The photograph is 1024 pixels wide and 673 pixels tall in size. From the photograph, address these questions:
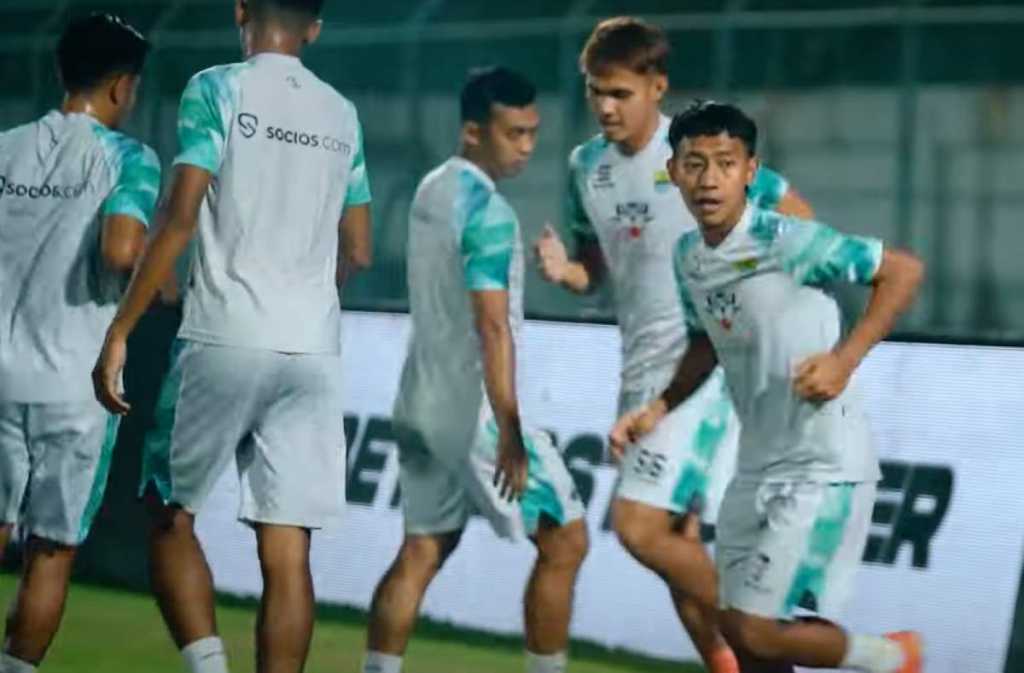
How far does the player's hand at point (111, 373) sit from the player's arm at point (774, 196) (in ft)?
5.35

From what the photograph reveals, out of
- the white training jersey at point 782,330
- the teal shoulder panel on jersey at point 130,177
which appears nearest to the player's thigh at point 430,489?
the teal shoulder panel on jersey at point 130,177

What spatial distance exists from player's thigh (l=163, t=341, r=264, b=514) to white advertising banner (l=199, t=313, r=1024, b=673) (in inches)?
80.2

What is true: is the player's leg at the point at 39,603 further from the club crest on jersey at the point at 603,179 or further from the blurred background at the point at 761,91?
the blurred background at the point at 761,91

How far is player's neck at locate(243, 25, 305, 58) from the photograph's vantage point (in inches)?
262

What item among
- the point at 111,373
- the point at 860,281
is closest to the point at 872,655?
the point at 860,281

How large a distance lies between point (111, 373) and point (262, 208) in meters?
0.57

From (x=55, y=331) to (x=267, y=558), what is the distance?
2.78 feet

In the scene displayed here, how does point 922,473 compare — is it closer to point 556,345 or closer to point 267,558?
point 556,345

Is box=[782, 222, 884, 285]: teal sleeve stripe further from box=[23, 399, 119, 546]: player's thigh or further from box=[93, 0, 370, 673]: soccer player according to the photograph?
box=[23, 399, 119, 546]: player's thigh

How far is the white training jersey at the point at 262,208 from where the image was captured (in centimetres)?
657

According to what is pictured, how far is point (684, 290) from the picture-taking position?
6543mm

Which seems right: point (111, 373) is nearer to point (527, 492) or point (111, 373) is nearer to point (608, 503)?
point (527, 492)

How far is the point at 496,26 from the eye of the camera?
10.6 m

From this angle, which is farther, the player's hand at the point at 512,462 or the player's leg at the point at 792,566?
the player's hand at the point at 512,462
